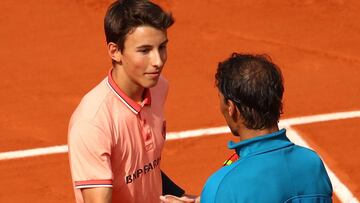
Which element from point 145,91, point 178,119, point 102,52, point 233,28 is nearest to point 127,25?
point 145,91

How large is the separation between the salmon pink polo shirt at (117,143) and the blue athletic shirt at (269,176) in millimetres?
993

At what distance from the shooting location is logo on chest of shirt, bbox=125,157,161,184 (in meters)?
5.08

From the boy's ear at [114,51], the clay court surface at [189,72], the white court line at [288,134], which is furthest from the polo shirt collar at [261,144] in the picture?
the white court line at [288,134]

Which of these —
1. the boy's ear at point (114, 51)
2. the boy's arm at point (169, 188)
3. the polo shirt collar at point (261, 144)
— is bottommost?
the boy's arm at point (169, 188)

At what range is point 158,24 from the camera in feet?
16.4

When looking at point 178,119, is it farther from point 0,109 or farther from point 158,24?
point 158,24

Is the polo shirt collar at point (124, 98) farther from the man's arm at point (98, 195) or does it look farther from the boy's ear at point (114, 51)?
the man's arm at point (98, 195)

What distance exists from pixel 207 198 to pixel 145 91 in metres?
1.53

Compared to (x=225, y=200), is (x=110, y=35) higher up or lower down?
higher up

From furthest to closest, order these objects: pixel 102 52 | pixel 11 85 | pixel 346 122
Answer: pixel 102 52 → pixel 11 85 → pixel 346 122

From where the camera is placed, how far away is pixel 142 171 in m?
5.17

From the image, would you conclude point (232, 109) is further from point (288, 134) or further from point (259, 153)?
point (288, 134)

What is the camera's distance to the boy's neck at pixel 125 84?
5094 millimetres

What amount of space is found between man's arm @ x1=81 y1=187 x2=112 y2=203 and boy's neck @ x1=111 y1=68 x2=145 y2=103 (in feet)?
2.30
